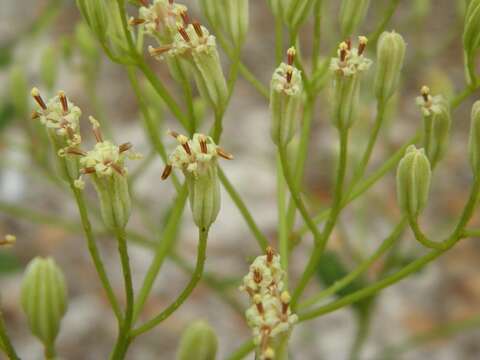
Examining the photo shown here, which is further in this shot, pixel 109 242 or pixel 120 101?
pixel 120 101

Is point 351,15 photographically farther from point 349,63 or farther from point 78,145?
point 78,145

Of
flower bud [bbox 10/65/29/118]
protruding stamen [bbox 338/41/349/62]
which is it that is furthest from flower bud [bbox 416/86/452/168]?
flower bud [bbox 10/65/29/118]

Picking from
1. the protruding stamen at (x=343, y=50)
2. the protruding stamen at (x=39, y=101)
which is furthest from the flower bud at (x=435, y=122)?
the protruding stamen at (x=39, y=101)

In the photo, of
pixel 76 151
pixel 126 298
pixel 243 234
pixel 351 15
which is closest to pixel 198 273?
pixel 126 298

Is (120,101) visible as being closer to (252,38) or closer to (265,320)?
(252,38)

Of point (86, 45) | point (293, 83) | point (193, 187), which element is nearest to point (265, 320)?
point (193, 187)

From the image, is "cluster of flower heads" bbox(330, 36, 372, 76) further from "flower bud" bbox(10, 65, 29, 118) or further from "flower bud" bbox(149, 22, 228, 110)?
"flower bud" bbox(10, 65, 29, 118)
